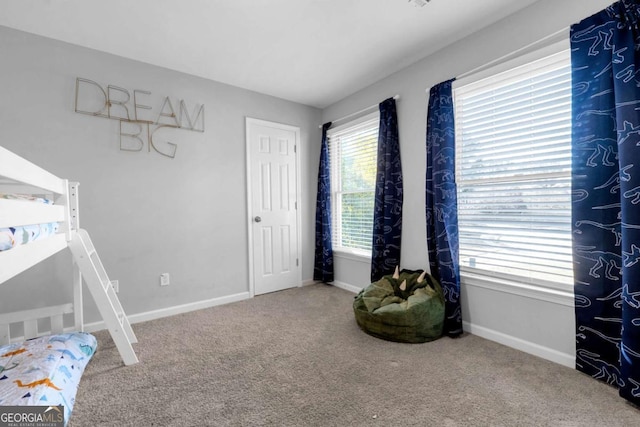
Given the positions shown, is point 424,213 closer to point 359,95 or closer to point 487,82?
point 487,82

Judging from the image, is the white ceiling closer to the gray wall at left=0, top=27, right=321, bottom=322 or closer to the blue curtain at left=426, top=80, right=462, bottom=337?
the gray wall at left=0, top=27, right=321, bottom=322

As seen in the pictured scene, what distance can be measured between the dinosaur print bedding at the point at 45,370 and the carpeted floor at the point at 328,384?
0.11 metres

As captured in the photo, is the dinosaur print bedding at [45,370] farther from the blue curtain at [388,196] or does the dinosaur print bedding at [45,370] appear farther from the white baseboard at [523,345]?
the white baseboard at [523,345]

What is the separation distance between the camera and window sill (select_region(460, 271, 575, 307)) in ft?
6.17

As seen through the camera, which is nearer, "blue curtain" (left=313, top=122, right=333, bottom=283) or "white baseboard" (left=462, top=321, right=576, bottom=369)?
"white baseboard" (left=462, top=321, right=576, bottom=369)

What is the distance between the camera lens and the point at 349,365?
1.91 meters

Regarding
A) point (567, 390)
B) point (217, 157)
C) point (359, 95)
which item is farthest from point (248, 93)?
point (567, 390)

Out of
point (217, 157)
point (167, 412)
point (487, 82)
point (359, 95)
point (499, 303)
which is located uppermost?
point (359, 95)

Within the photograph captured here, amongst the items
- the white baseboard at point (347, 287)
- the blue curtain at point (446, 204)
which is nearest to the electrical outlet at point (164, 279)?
the white baseboard at point (347, 287)

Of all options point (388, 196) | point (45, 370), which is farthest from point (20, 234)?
point (388, 196)

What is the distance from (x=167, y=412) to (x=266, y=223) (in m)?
2.24

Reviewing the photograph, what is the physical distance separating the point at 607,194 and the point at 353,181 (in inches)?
91.5

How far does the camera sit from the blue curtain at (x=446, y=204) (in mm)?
2365

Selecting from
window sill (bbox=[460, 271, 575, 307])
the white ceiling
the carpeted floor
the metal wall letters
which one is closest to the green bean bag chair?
the carpeted floor
